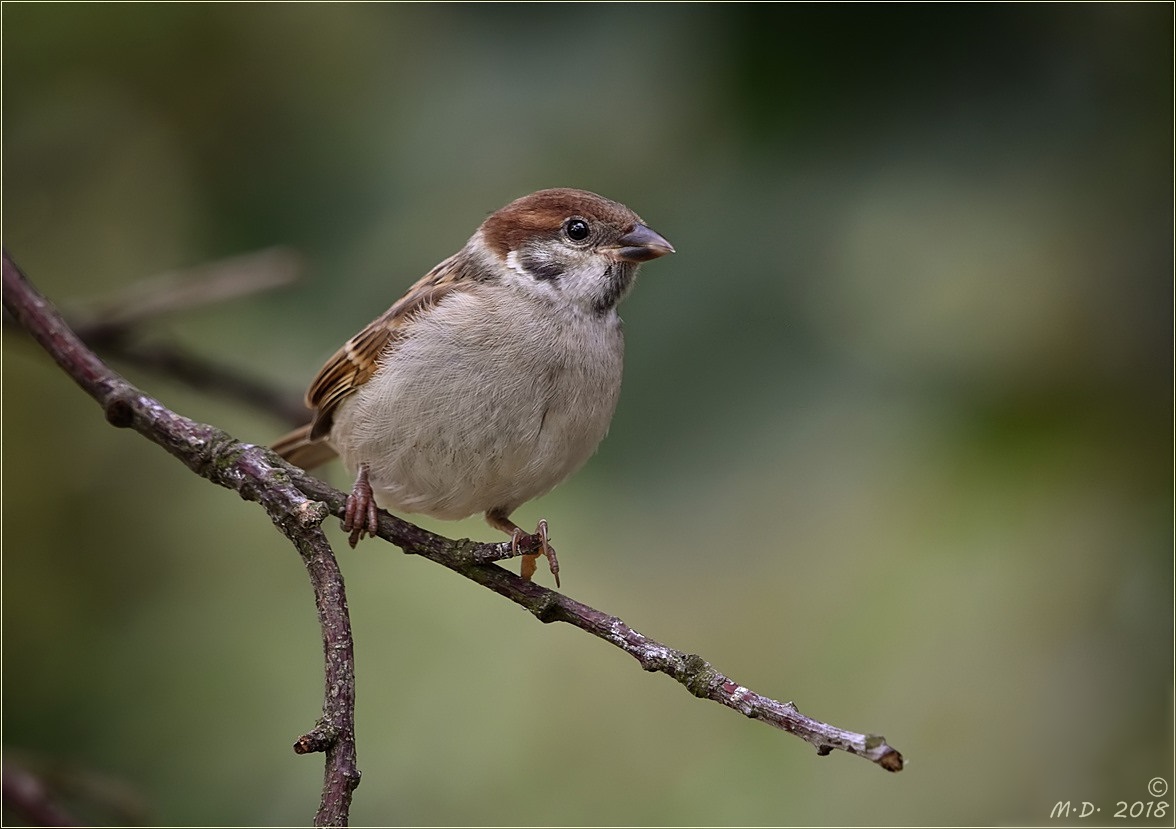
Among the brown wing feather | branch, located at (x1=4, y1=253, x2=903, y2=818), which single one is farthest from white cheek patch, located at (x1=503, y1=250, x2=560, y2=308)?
branch, located at (x1=4, y1=253, x2=903, y2=818)

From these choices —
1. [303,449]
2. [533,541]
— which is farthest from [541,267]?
[533,541]

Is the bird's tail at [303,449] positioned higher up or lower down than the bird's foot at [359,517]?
higher up

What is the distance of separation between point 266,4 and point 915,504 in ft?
6.24

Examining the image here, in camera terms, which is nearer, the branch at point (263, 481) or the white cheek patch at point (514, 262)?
the branch at point (263, 481)

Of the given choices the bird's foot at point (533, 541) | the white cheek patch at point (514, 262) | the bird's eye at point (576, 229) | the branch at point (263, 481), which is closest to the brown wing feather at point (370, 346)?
the white cheek patch at point (514, 262)

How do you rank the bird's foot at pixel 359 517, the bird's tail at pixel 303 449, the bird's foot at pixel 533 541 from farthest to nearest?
the bird's tail at pixel 303 449 < the bird's foot at pixel 359 517 < the bird's foot at pixel 533 541

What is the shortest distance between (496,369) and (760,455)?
55 centimetres

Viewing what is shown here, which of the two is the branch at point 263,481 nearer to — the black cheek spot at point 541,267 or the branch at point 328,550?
the branch at point 328,550

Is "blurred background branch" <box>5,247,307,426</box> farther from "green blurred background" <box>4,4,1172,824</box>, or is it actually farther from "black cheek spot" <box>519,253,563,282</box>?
"black cheek spot" <box>519,253,563,282</box>

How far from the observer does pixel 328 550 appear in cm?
163

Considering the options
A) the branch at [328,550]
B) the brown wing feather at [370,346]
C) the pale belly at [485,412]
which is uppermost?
the brown wing feather at [370,346]

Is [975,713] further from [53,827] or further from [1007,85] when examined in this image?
[53,827]

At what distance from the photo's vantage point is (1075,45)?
2566 millimetres

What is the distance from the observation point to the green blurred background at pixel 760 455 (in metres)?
2.41
